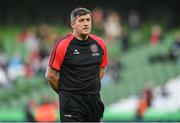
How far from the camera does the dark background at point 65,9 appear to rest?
2119cm

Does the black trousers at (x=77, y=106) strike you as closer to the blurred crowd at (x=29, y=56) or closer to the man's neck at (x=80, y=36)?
the man's neck at (x=80, y=36)

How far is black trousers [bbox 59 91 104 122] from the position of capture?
248 inches

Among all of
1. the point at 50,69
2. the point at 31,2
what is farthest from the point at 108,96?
the point at 50,69

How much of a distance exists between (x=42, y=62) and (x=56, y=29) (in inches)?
134

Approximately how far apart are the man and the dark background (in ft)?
47.9

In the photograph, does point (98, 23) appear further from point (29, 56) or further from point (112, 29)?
point (29, 56)

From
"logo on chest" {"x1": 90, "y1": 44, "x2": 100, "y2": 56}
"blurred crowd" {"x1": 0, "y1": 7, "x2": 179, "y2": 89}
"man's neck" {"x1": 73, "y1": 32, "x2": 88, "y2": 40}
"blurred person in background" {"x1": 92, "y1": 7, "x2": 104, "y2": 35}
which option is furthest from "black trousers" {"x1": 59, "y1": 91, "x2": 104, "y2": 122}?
"blurred person in background" {"x1": 92, "y1": 7, "x2": 104, "y2": 35}

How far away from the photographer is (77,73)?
6.32 meters

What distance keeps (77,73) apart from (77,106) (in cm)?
33

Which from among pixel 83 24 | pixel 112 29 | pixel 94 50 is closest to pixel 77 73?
pixel 94 50

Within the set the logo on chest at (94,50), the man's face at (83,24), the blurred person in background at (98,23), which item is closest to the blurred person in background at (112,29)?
the blurred person in background at (98,23)

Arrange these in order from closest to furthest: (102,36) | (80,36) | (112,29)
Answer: (80,36) → (112,29) → (102,36)

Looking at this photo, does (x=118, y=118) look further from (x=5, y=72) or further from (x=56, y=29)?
(x=56, y=29)

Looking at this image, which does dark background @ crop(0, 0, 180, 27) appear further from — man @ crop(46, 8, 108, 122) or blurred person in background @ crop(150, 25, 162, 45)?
man @ crop(46, 8, 108, 122)
